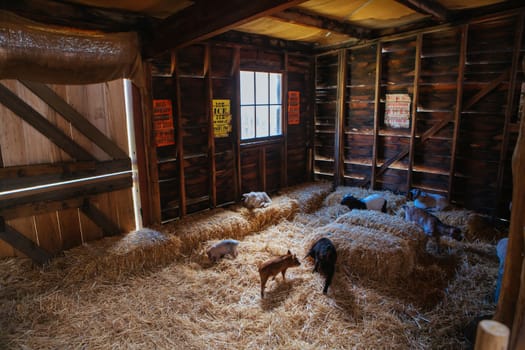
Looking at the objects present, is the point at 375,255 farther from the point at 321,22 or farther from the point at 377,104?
the point at 321,22

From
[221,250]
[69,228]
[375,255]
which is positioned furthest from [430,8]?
[69,228]

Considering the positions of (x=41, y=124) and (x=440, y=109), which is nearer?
(x=41, y=124)

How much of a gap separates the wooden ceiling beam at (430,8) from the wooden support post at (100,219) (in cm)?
454

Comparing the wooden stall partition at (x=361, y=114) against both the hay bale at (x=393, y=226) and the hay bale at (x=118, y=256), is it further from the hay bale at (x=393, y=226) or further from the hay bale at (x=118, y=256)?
the hay bale at (x=118, y=256)

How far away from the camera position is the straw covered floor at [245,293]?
111 inches

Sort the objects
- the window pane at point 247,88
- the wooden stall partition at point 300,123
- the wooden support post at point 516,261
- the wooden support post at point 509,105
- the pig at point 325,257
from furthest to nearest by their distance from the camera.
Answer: the wooden stall partition at point 300,123 < the window pane at point 247,88 < the wooden support post at point 509,105 < the pig at point 325,257 < the wooden support post at point 516,261

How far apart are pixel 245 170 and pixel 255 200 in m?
0.74

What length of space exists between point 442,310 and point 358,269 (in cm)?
90

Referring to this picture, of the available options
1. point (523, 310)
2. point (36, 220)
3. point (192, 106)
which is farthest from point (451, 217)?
point (36, 220)

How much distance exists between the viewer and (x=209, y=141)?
527 cm

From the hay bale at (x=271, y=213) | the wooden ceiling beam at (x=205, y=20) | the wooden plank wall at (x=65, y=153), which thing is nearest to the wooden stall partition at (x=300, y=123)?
the hay bale at (x=271, y=213)

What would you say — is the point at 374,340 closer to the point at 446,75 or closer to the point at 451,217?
the point at 451,217

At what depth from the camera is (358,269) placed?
371 cm

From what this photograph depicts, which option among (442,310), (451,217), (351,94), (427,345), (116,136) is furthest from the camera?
(351,94)
